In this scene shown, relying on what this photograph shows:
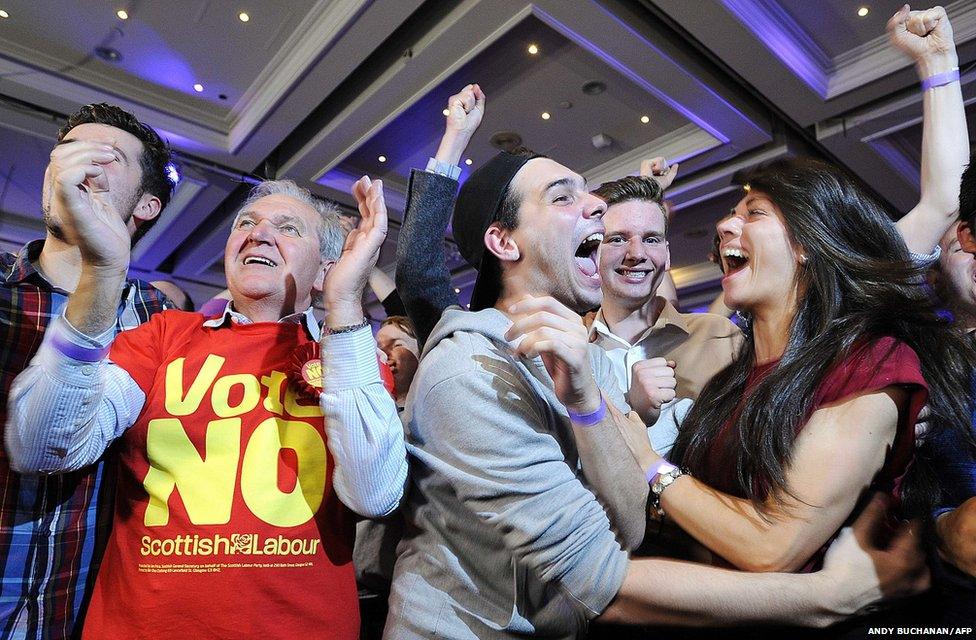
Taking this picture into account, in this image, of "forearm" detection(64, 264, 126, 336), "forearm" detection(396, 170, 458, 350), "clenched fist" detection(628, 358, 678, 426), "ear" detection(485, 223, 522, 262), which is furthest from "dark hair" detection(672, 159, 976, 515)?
"forearm" detection(64, 264, 126, 336)

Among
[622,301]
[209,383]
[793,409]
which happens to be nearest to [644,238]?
[622,301]

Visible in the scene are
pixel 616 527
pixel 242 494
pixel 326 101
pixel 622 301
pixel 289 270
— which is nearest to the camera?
pixel 616 527

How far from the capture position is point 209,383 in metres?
1.33

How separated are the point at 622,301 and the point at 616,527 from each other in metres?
1.30

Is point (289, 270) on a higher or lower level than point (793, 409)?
higher

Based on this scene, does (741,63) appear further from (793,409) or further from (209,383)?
(209,383)

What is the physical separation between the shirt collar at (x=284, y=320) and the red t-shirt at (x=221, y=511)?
8 cm

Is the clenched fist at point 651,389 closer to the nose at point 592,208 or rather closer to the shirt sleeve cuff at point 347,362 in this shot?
the nose at point 592,208

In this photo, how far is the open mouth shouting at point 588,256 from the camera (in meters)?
1.57

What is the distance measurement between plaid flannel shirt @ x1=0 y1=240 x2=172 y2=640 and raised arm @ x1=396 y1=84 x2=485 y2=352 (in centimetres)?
80

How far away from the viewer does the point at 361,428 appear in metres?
1.13

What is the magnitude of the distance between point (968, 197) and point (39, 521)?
2.24m

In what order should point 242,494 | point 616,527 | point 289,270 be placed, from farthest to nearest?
point 289,270
point 242,494
point 616,527

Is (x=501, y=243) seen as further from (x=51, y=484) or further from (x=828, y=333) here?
(x=51, y=484)
